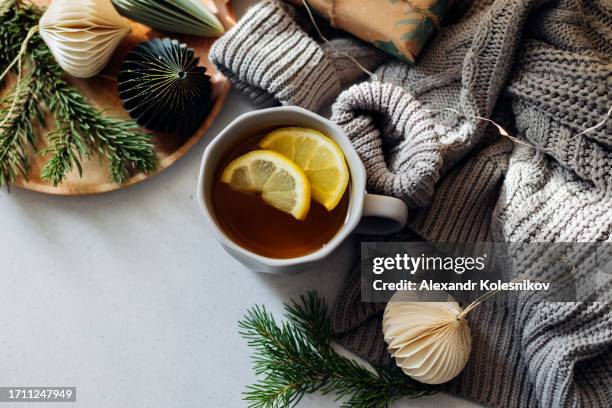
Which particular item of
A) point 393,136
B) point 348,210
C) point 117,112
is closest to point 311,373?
point 348,210

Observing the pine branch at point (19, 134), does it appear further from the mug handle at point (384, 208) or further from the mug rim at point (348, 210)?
the mug handle at point (384, 208)

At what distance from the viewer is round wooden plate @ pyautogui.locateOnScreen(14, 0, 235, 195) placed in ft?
2.40

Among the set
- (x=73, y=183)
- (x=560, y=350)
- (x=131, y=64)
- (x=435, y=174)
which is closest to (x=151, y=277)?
(x=73, y=183)

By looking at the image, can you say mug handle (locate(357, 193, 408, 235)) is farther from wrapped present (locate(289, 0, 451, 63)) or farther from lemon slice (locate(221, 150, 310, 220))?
wrapped present (locate(289, 0, 451, 63))

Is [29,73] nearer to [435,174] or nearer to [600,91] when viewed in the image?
[435,174]

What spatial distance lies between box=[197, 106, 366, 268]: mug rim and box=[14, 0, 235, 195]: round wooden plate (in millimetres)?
130

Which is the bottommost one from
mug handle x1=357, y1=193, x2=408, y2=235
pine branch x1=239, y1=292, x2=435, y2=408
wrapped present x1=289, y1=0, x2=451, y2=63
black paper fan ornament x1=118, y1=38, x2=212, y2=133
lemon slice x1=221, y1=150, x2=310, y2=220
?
pine branch x1=239, y1=292, x2=435, y2=408

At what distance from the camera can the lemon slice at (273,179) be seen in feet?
2.01

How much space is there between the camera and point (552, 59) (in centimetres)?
67

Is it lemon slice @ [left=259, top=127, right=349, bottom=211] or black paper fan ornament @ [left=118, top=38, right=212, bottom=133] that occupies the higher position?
black paper fan ornament @ [left=118, top=38, right=212, bottom=133]

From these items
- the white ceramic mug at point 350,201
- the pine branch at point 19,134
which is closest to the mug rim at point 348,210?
the white ceramic mug at point 350,201

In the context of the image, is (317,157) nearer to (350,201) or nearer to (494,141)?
(350,201)

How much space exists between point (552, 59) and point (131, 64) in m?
0.52

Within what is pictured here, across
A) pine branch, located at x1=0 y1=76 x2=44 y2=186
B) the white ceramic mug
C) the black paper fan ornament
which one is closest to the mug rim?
the white ceramic mug
